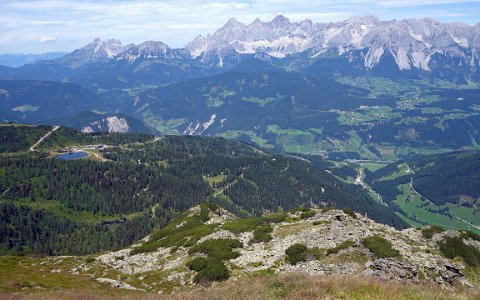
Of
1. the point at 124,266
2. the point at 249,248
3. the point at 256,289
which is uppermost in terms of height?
the point at 256,289

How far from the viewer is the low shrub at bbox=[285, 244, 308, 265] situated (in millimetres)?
68606

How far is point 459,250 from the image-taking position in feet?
245

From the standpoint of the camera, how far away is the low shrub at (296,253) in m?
68.6

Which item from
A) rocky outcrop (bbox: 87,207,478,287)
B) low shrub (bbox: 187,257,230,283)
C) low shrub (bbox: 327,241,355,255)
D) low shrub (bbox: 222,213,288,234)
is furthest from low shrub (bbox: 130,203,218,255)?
low shrub (bbox: 327,241,355,255)

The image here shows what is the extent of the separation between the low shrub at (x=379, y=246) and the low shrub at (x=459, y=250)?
1462 cm

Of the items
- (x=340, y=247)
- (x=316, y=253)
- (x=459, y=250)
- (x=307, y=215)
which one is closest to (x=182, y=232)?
(x=307, y=215)

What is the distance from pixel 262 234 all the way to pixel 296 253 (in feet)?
51.7

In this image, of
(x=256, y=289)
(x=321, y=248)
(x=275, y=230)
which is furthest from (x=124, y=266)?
(x=256, y=289)

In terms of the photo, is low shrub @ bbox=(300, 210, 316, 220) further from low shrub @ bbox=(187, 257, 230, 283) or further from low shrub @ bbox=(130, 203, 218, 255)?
low shrub @ bbox=(187, 257, 230, 283)

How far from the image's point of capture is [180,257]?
265 feet

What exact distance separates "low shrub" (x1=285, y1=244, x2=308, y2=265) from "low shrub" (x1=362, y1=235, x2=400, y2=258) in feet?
33.5

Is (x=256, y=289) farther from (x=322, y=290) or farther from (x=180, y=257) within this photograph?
(x=180, y=257)

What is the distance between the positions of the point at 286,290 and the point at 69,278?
54.3 metres

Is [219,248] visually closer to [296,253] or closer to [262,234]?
[262,234]
